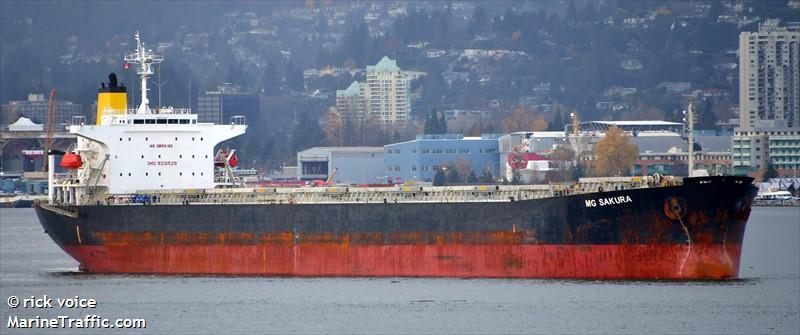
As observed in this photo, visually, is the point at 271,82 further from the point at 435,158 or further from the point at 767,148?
the point at 767,148

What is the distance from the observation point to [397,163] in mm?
103375

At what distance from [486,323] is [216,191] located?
496 inches

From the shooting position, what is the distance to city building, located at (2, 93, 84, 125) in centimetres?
14012

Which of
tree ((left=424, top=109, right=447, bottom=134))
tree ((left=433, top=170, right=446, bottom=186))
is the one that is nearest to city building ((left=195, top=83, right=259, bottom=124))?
tree ((left=424, top=109, right=447, bottom=134))

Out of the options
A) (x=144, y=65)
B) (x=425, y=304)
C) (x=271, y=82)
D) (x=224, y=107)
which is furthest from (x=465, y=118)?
(x=425, y=304)

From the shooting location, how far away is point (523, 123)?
5408 inches

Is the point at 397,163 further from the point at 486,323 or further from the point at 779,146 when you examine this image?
the point at 486,323

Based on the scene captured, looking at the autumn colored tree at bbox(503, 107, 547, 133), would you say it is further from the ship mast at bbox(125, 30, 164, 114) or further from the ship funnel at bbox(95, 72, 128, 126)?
the ship funnel at bbox(95, 72, 128, 126)

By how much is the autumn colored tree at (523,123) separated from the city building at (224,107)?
23.2 metres

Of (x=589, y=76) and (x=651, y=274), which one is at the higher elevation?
(x=589, y=76)

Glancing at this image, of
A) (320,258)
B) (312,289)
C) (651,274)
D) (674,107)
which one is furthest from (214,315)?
(674,107)

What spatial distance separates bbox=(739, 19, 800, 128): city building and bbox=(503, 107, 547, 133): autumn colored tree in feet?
57.0

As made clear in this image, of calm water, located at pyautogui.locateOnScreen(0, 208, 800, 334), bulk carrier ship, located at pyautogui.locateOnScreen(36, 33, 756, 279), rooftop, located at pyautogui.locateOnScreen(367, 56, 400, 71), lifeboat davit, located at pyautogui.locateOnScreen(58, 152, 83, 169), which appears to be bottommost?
calm water, located at pyautogui.locateOnScreen(0, 208, 800, 334)

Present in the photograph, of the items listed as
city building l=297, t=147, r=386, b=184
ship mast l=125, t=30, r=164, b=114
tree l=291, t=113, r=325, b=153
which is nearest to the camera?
ship mast l=125, t=30, r=164, b=114
